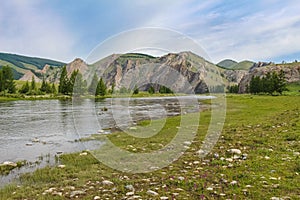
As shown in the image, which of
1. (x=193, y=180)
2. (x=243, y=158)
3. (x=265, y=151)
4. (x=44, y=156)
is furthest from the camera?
(x=44, y=156)

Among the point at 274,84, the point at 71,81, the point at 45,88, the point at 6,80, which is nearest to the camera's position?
the point at 6,80

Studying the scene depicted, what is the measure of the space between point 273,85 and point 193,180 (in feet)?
386

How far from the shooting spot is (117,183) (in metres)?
8.61

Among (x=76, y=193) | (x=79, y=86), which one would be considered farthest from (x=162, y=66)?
(x=79, y=86)

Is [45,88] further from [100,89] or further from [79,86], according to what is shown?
[100,89]

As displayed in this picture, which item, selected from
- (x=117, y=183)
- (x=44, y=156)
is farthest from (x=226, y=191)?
(x=44, y=156)

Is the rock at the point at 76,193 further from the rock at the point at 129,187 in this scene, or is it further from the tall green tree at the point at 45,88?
the tall green tree at the point at 45,88

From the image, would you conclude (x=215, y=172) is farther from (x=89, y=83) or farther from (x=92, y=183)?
(x=89, y=83)

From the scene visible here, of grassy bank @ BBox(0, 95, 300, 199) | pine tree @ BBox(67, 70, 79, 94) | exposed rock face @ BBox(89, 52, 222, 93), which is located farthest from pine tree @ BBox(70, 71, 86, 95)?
grassy bank @ BBox(0, 95, 300, 199)

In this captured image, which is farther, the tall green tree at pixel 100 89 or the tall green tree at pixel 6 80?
the tall green tree at pixel 100 89

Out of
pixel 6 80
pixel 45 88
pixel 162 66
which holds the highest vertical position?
pixel 6 80

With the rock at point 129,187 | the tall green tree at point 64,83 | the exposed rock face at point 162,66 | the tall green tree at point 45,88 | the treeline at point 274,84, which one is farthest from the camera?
the tall green tree at point 45,88

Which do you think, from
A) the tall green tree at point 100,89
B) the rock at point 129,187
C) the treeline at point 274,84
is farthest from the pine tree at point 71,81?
the rock at point 129,187

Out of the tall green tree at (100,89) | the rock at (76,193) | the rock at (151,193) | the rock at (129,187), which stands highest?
the tall green tree at (100,89)
